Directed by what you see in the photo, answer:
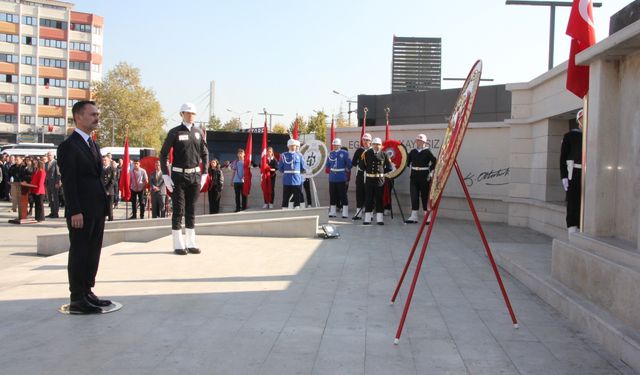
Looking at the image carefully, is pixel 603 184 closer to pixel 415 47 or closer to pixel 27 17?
pixel 415 47

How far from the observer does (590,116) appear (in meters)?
5.50

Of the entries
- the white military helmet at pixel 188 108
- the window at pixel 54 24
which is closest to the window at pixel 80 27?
the window at pixel 54 24

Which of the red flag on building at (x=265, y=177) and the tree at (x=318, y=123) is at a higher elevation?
the tree at (x=318, y=123)

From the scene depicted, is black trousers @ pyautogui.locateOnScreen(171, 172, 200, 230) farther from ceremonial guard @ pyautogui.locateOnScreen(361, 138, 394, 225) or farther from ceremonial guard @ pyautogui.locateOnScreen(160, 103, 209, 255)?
ceremonial guard @ pyautogui.locateOnScreen(361, 138, 394, 225)

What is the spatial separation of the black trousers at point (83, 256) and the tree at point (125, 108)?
66768mm

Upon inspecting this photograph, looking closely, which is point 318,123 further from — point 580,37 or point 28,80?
point 580,37

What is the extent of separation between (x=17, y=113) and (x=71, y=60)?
11297 mm

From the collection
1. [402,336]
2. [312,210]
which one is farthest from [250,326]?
[312,210]

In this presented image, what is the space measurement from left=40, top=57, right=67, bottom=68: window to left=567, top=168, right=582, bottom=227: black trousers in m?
89.1

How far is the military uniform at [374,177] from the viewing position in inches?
521

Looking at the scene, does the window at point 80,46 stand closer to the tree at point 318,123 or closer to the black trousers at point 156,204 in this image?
the tree at point 318,123

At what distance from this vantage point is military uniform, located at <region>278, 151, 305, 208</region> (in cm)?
1481

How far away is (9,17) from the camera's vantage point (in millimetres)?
81875

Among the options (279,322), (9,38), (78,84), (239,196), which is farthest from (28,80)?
(279,322)
